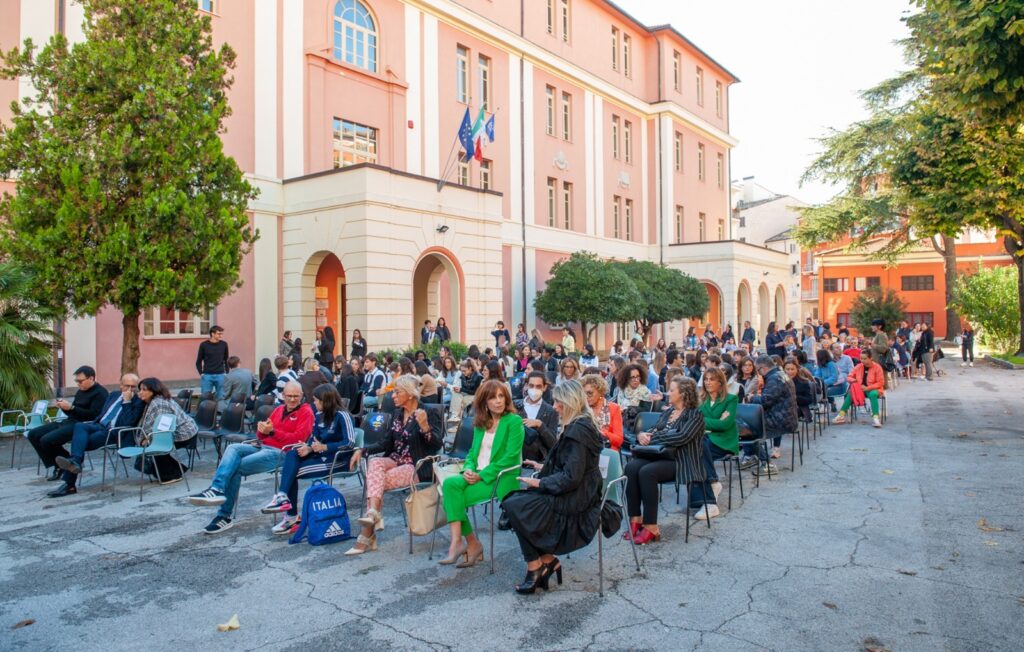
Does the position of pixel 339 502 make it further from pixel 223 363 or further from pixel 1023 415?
pixel 1023 415

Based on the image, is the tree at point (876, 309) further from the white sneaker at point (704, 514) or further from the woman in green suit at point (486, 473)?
the woman in green suit at point (486, 473)

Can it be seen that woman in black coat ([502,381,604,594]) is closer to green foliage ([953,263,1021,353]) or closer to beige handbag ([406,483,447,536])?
beige handbag ([406,483,447,536])

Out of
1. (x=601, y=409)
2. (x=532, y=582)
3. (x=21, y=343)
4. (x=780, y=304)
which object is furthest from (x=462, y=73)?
(x=780, y=304)

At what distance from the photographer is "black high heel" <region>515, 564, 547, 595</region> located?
4812 millimetres

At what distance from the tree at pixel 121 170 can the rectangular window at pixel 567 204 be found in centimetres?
2036

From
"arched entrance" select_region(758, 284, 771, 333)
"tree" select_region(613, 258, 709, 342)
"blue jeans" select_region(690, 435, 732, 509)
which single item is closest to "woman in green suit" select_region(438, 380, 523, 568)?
"blue jeans" select_region(690, 435, 732, 509)

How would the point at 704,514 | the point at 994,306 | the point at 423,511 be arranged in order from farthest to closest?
the point at 994,306, the point at 704,514, the point at 423,511

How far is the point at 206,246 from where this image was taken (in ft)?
40.0

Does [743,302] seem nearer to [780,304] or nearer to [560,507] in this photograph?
[780,304]

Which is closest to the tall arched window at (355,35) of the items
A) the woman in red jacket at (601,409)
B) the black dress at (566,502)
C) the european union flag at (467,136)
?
the european union flag at (467,136)

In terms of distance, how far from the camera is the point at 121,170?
11.4 metres

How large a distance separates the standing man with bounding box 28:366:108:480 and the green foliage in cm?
3540

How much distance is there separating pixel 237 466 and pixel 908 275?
55.1 metres

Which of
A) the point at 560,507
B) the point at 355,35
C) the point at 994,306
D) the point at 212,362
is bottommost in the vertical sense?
the point at 560,507
